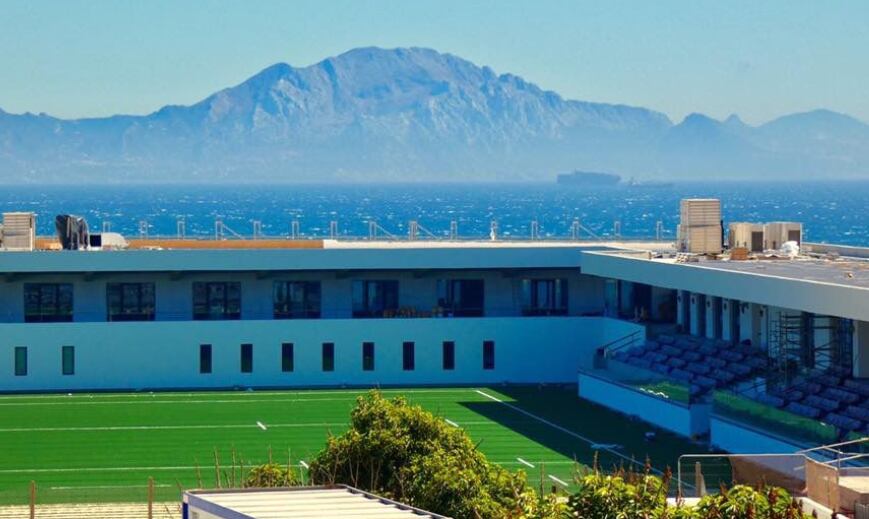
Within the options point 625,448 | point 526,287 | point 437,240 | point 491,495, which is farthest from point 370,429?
point 437,240

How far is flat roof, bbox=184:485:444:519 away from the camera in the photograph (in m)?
21.4

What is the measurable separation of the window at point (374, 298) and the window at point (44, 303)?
8005 mm

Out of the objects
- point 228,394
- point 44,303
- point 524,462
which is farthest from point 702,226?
point 44,303

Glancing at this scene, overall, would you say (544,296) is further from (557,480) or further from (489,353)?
(557,480)

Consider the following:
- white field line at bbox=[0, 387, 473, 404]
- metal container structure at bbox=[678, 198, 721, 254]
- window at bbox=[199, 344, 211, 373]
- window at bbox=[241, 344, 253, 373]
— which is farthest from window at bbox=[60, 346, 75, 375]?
metal container structure at bbox=[678, 198, 721, 254]

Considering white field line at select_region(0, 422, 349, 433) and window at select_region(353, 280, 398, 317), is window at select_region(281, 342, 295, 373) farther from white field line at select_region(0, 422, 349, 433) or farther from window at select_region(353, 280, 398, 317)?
white field line at select_region(0, 422, 349, 433)

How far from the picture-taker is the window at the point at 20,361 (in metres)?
51.3

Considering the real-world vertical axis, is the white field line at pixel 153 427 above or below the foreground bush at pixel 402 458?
Answer: below

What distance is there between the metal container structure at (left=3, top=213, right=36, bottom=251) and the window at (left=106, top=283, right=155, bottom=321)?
340cm

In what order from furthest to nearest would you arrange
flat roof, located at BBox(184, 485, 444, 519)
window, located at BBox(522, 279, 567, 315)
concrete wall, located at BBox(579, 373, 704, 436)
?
window, located at BBox(522, 279, 567, 315), concrete wall, located at BBox(579, 373, 704, 436), flat roof, located at BBox(184, 485, 444, 519)

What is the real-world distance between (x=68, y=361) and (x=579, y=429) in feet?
51.4

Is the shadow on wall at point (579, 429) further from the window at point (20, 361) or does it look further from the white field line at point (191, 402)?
the window at point (20, 361)

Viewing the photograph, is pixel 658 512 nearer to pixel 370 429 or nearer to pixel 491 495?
pixel 491 495

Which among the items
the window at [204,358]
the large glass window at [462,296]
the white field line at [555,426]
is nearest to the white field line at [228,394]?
the window at [204,358]
